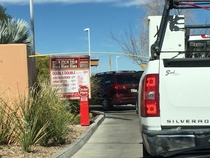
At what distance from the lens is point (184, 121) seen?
15.8 feet

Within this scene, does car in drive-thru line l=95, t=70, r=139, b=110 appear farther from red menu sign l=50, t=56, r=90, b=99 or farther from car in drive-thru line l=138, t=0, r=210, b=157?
car in drive-thru line l=138, t=0, r=210, b=157

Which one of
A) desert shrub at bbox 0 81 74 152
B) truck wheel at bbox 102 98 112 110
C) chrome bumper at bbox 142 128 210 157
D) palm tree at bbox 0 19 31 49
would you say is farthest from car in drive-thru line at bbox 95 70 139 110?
chrome bumper at bbox 142 128 210 157

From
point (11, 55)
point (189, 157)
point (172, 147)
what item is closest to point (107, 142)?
point (11, 55)

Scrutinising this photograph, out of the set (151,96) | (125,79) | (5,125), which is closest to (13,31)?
(5,125)

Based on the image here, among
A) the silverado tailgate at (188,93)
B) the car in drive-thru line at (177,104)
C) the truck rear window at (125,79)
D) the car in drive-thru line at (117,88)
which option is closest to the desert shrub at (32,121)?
the car in drive-thru line at (177,104)

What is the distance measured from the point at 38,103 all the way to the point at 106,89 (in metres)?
9.79

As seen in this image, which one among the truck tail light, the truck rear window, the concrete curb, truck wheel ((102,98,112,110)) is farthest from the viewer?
truck wheel ((102,98,112,110))

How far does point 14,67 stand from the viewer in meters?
8.51

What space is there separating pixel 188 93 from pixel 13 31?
7138 millimetres

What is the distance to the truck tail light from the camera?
16.0 feet

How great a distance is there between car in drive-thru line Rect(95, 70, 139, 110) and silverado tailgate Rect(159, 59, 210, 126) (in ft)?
39.2

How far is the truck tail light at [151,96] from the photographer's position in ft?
16.0

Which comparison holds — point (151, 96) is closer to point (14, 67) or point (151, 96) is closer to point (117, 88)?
point (14, 67)

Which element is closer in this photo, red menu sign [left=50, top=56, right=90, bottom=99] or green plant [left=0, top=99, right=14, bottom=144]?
green plant [left=0, top=99, right=14, bottom=144]
